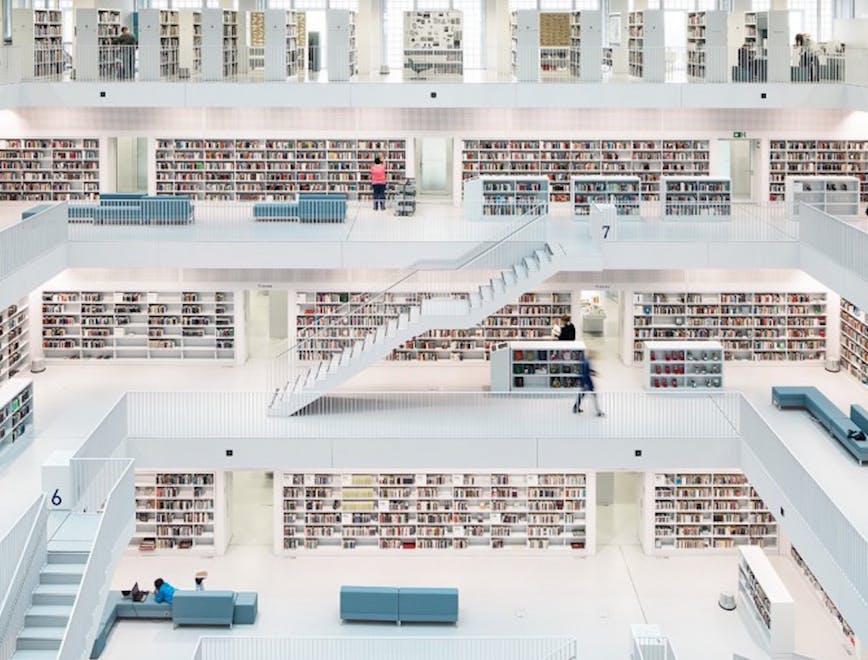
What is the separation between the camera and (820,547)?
14719mm

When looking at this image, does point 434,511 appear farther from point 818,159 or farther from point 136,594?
point 818,159

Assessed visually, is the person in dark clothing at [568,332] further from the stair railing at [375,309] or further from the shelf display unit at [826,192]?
the shelf display unit at [826,192]

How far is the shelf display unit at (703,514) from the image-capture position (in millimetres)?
19797

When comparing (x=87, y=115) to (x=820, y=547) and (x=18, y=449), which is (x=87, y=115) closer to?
(x=18, y=449)

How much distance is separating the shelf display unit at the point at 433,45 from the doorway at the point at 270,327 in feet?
13.8

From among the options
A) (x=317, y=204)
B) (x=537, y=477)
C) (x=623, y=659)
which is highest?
(x=317, y=204)

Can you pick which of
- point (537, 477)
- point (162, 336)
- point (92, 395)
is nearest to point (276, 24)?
point (162, 336)

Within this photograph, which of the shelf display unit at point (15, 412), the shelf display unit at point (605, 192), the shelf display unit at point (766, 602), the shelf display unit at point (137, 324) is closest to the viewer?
the shelf display unit at point (766, 602)

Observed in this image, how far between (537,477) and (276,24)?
27.7 ft

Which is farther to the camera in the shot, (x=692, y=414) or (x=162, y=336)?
(x=162, y=336)

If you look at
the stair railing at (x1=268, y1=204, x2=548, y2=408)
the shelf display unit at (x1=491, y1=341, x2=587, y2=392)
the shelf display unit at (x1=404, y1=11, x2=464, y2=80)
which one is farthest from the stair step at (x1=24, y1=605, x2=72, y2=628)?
the shelf display unit at (x1=404, y1=11, x2=464, y2=80)

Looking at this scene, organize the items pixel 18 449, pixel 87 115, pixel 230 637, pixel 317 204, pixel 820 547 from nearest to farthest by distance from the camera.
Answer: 1. pixel 820 547
2. pixel 230 637
3. pixel 18 449
4. pixel 317 204
5. pixel 87 115

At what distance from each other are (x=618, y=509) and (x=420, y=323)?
14.7 ft

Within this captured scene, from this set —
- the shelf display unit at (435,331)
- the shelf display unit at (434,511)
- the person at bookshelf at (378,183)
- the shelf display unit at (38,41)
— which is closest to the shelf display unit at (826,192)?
the shelf display unit at (435,331)
